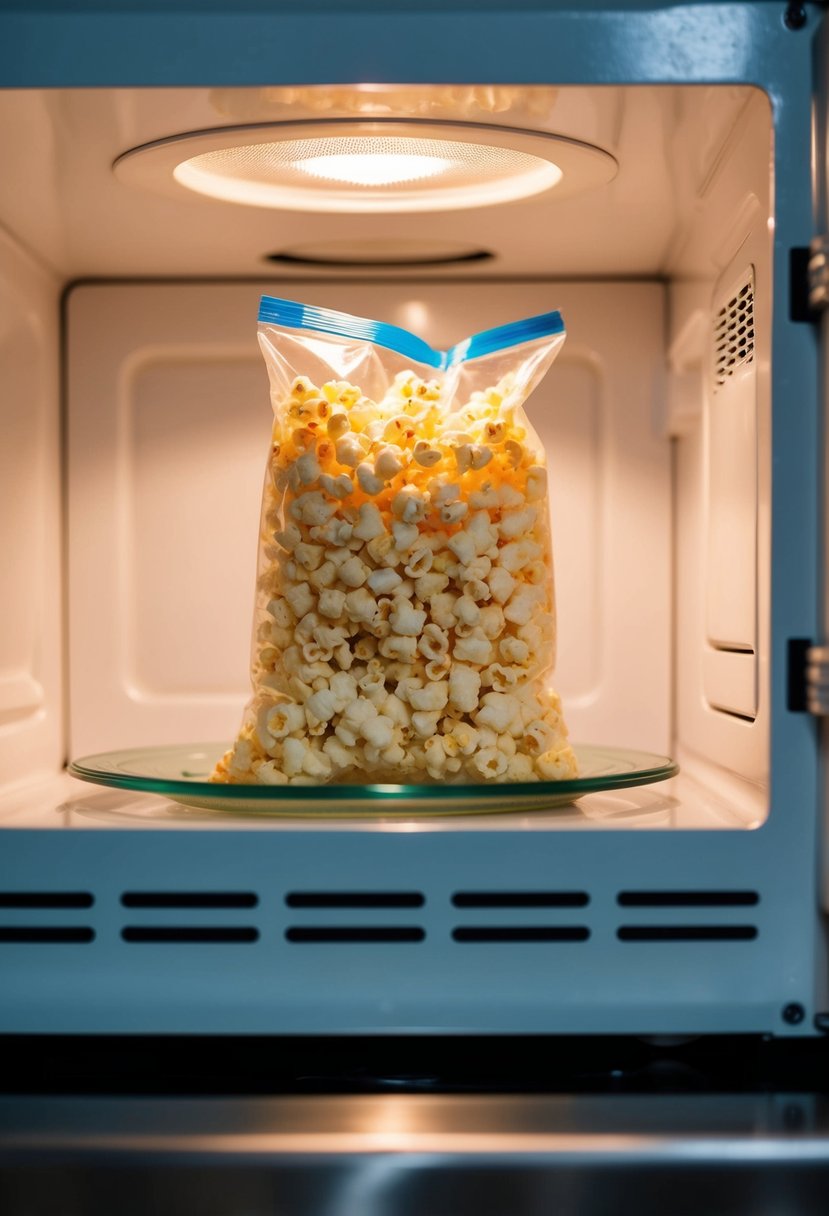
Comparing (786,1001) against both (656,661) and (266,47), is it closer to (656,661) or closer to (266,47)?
(656,661)

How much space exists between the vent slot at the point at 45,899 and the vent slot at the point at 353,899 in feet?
0.38

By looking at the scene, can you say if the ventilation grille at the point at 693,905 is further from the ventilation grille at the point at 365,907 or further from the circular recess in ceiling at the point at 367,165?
the circular recess in ceiling at the point at 367,165

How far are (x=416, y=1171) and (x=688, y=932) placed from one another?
196 millimetres

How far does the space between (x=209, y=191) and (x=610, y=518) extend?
436mm

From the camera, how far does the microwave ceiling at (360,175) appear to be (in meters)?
0.70

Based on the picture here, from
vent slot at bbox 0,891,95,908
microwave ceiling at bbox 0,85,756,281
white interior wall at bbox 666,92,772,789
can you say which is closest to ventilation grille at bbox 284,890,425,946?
vent slot at bbox 0,891,95,908

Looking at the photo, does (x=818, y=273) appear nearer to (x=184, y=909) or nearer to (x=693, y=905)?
(x=693, y=905)

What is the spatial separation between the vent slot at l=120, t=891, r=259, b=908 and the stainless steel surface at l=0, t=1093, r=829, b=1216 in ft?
0.38

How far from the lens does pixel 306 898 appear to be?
663mm

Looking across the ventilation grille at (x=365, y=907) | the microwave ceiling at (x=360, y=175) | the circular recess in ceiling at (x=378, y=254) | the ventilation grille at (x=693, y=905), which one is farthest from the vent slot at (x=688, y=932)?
the circular recess in ceiling at (x=378, y=254)

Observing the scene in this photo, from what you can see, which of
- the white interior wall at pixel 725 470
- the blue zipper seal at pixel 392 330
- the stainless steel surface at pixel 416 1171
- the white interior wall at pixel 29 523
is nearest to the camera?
the stainless steel surface at pixel 416 1171

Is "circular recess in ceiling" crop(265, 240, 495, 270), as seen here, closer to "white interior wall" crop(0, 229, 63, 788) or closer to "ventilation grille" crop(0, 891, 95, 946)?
"white interior wall" crop(0, 229, 63, 788)

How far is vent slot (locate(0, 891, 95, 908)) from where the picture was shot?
0.67 m

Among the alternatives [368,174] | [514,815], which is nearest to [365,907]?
[514,815]
